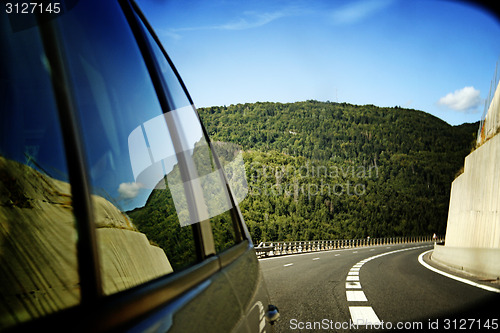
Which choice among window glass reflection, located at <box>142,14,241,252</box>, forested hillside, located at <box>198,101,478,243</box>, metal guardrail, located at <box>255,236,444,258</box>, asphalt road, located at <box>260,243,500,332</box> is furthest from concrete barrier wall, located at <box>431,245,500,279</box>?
forested hillside, located at <box>198,101,478,243</box>

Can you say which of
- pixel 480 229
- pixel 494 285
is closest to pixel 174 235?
pixel 494 285

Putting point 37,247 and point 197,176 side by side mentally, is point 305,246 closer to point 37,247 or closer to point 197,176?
point 197,176

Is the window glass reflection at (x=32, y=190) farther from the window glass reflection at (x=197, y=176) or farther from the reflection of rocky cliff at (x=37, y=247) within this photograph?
the window glass reflection at (x=197, y=176)

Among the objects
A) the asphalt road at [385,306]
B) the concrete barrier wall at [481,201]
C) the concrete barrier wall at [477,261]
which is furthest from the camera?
the concrete barrier wall at [481,201]

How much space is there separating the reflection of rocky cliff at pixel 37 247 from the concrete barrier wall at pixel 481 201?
37.2ft

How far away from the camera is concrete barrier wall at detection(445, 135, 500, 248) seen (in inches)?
508

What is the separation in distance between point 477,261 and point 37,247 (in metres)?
13.0

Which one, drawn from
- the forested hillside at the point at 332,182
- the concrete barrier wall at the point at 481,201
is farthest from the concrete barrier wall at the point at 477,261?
the forested hillside at the point at 332,182

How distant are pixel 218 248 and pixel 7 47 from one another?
1566 mm

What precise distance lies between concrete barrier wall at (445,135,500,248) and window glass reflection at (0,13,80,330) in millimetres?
11344

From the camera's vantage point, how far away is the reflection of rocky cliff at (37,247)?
73cm

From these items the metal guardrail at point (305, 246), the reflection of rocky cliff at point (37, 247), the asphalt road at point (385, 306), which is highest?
the reflection of rocky cliff at point (37, 247)

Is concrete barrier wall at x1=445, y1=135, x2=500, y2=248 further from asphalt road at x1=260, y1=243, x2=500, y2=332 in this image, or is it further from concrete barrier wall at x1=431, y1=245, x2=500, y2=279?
asphalt road at x1=260, y1=243, x2=500, y2=332

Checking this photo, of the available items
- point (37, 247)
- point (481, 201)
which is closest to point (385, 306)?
point (37, 247)
